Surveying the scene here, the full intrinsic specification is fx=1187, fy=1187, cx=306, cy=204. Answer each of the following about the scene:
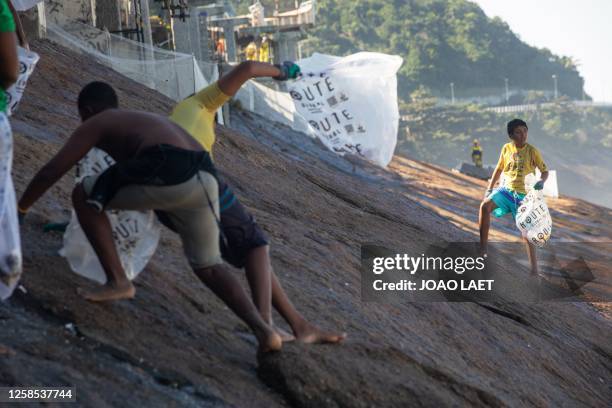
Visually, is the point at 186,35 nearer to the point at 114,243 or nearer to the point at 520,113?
the point at 114,243

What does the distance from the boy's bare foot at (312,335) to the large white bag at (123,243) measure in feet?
2.75

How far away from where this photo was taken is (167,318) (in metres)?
5.95

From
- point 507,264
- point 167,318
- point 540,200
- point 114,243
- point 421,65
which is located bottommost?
point 421,65

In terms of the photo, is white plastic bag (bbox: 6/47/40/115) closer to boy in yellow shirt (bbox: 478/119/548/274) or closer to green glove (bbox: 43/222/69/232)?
green glove (bbox: 43/222/69/232)

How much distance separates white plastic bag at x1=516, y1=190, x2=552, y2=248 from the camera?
10797mm

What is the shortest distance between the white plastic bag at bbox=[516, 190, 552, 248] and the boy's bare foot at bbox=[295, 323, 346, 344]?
5224mm

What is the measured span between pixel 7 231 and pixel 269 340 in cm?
129

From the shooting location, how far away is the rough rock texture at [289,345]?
532 cm

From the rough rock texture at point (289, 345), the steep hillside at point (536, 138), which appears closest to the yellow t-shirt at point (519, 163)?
the rough rock texture at point (289, 345)

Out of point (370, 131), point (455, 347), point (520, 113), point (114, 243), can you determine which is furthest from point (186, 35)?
point (520, 113)

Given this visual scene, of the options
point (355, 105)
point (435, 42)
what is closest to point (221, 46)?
point (355, 105)

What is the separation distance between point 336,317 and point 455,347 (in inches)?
41.0

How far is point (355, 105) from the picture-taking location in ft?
46.1

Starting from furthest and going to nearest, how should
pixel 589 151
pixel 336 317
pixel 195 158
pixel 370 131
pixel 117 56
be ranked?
pixel 589 151 → pixel 117 56 → pixel 370 131 → pixel 336 317 → pixel 195 158
